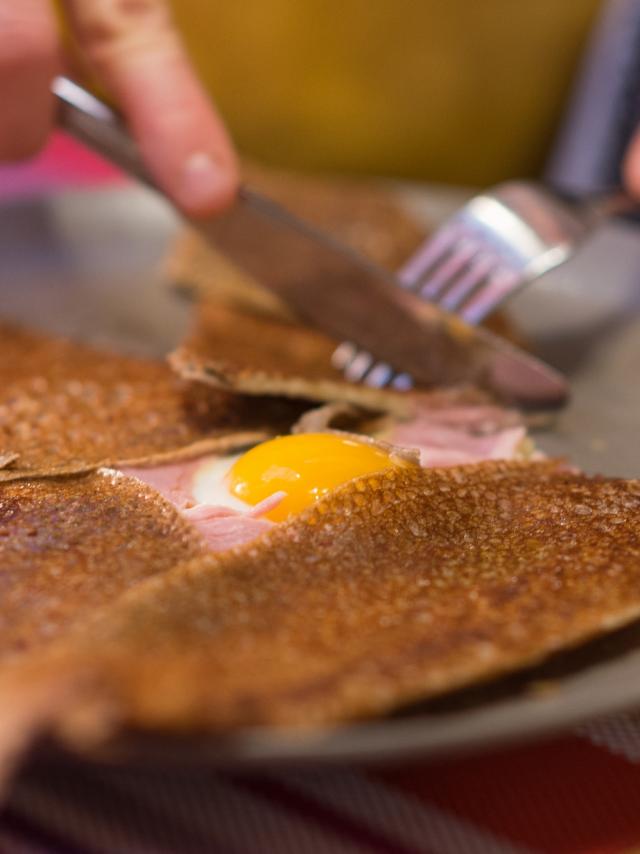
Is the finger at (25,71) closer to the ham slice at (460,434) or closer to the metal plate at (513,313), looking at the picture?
the metal plate at (513,313)

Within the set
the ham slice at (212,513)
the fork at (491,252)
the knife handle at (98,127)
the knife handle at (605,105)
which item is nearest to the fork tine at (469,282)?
the fork at (491,252)

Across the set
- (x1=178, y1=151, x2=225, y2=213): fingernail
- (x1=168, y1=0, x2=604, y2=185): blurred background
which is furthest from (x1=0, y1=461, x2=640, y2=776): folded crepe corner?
(x1=168, y1=0, x2=604, y2=185): blurred background

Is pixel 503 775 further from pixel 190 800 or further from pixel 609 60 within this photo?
pixel 609 60

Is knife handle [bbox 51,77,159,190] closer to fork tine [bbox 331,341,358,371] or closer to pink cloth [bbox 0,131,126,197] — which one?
fork tine [bbox 331,341,358,371]

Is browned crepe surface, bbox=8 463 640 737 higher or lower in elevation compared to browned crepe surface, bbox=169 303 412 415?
higher

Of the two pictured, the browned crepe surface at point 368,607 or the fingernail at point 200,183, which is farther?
the fingernail at point 200,183

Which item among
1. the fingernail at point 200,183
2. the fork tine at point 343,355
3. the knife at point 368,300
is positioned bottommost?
the fork tine at point 343,355

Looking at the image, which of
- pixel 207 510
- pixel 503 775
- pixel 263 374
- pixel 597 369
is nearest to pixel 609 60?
pixel 597 369

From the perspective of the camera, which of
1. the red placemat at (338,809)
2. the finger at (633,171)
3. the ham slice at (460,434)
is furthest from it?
the finger at (633,171)
